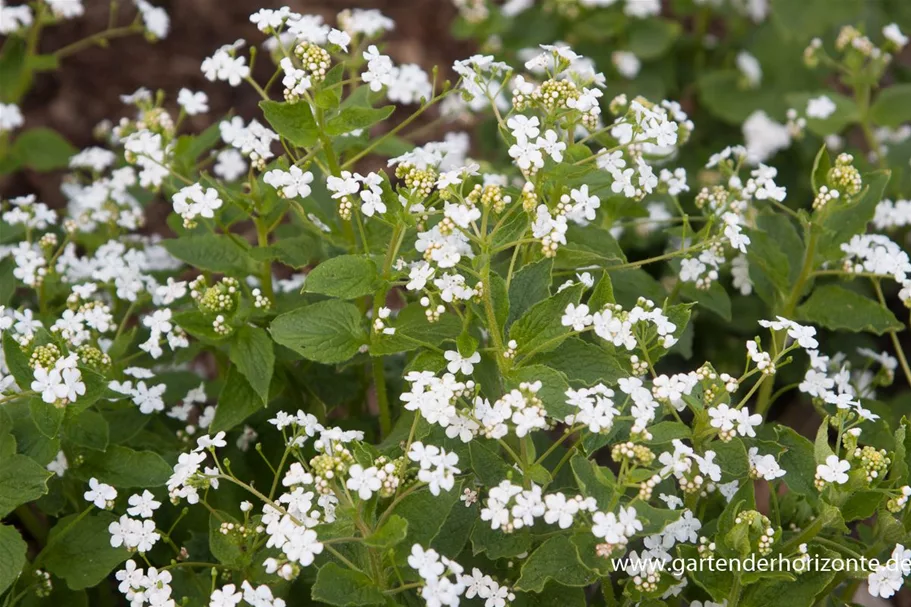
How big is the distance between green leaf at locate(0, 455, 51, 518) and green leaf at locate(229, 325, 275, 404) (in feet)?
1.79

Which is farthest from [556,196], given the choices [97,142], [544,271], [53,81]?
[53,81]

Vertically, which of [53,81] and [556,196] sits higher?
[556,196]

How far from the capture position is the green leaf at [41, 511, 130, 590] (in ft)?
8.66

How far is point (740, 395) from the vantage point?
405cm

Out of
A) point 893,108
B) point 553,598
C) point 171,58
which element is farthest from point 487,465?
point 171,58

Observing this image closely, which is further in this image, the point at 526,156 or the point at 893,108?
the point at 893,108

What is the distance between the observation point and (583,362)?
2.54 metres

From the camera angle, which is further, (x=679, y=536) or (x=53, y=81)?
(x=53, y=81)

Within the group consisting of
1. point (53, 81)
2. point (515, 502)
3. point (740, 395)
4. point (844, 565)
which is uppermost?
point (515, 502)

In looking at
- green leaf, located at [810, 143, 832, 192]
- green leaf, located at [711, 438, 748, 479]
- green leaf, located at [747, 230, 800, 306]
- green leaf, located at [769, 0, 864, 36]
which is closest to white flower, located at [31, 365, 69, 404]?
green leaf, located at [711, 438, 748, 479]

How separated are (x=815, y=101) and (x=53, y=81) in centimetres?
427

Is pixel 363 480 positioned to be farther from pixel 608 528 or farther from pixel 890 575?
pixel 890 575

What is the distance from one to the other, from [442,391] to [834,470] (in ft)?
3.07

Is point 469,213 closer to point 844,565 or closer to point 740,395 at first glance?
point 844,565
